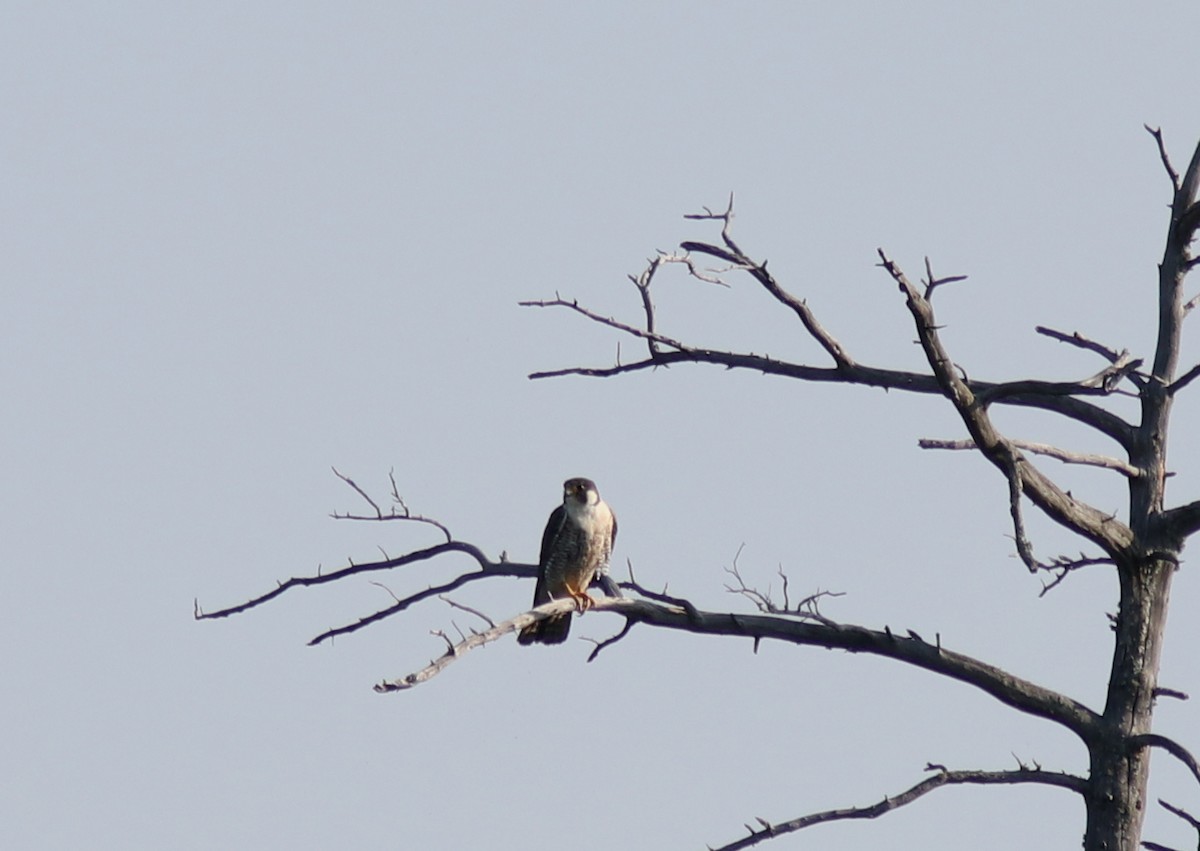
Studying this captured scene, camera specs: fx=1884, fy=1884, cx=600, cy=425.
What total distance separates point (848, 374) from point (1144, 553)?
1346mm

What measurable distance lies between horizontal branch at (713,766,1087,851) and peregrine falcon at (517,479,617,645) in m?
2.33

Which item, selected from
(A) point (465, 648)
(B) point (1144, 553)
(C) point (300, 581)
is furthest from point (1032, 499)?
(C) point (300, 581)

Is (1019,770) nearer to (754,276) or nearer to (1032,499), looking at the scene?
(1032,499)

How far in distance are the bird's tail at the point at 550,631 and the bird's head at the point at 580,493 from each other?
2.77 feet

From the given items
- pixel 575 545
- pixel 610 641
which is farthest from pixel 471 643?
pixel 575 545

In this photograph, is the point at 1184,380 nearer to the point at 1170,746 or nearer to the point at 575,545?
the point at 1170,746

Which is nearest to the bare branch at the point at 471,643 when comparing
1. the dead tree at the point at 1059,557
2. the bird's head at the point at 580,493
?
the dead tree at the point at 1059,557

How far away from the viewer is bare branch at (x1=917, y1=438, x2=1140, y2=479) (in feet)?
21.4

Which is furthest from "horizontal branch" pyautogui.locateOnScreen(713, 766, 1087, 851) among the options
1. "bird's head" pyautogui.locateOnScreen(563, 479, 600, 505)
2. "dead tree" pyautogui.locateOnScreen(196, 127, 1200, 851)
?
"bird's head" pyautogui.locateOnScreen(563, 479, 600, 505)

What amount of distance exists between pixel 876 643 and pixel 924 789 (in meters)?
0.57

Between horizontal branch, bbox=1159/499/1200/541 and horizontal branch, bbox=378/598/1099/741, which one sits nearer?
horizontal branch, bbox=378/598/1099/741

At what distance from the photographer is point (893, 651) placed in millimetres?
7215

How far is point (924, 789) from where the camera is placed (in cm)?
705

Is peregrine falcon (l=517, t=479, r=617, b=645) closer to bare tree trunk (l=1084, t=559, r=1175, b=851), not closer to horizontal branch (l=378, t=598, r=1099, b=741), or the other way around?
horizontal branch (l=378, t=598, r=1099, b=741)
